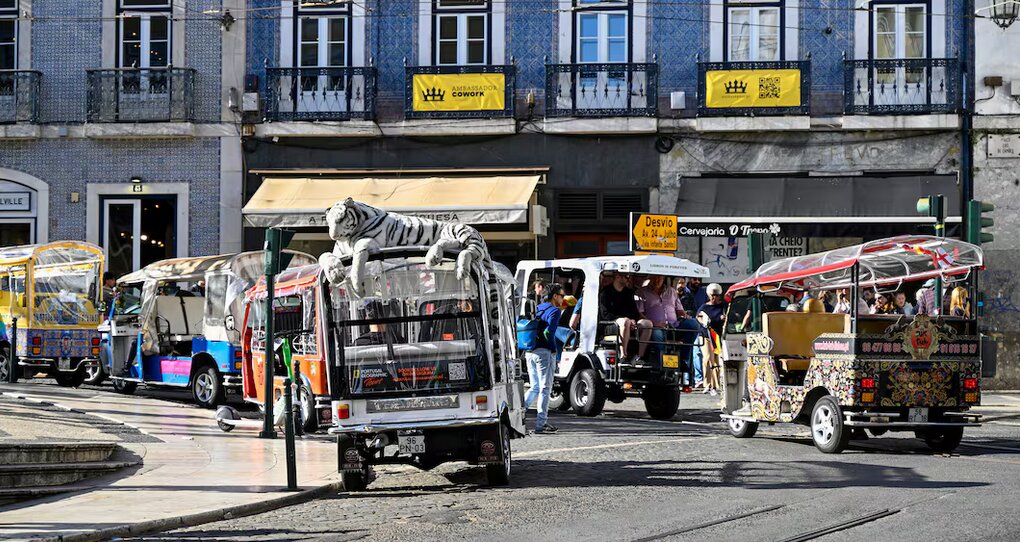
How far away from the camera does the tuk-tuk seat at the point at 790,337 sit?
16062 millimetres

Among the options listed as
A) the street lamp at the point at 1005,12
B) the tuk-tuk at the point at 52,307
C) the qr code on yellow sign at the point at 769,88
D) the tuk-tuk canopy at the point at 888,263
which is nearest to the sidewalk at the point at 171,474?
the tuk-tuk at the point at 52,307

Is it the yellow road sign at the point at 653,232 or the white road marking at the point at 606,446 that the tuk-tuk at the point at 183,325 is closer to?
the yellow road sign at the point at 653,232

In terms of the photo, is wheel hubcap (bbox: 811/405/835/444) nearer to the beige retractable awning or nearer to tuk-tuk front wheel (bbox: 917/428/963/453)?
tuk-tuk front wheel (bbox: 917/428/963/453)

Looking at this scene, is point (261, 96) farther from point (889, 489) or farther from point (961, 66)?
point (889, 489)

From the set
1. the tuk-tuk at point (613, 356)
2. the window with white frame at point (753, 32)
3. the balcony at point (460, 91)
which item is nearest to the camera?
the tuk-tuk at point (613, 356)

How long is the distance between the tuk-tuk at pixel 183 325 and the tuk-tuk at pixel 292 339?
1629 millimetres

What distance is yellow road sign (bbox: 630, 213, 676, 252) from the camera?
892 inches

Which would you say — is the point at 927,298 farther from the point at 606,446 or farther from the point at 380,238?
the point at 380,238

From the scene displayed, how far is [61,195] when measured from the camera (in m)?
29.2

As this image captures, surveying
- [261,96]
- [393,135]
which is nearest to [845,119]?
[393,135]

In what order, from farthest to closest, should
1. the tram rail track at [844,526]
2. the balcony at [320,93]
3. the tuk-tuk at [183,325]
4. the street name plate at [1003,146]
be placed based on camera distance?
the balcony at [320,93]
the street name plate at [1003,146]
the tuk-tuk at [183,325]
the tram rail track at [844,526]

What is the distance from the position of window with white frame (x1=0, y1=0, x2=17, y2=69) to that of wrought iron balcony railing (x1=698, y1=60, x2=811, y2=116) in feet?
46.3

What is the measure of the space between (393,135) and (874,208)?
30.9 feet

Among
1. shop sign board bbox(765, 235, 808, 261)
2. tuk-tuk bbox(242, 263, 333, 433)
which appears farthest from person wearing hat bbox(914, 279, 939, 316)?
tuk-tuk bbox(242, 263, 333, 433)
